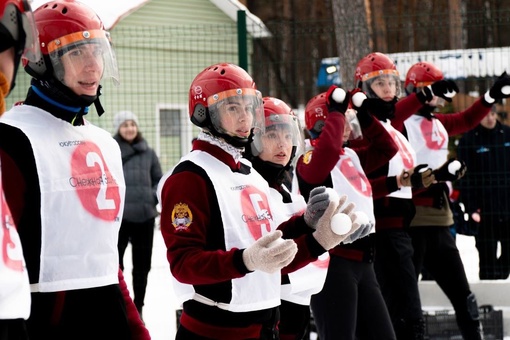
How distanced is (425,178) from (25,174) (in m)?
3.53

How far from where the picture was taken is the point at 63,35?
134 inches

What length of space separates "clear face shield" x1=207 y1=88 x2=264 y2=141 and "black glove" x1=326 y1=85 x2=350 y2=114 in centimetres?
165

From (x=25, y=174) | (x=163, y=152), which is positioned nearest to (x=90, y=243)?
(x=25, y=174)

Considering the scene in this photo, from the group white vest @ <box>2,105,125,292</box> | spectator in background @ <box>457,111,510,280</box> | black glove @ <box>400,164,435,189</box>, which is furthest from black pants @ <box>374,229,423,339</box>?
white vest @ <box>2,105,125,292</box>

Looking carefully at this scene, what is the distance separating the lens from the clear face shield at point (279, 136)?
15.2ft

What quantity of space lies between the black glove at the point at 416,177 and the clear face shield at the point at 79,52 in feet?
9.81

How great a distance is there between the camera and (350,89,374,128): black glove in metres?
5.98

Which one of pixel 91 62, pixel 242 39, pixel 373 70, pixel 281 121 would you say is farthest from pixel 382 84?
pixel 91 62

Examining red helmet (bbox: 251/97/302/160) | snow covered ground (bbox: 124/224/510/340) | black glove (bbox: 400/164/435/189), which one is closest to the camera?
red helmet (bbox: 251/97/302/160)

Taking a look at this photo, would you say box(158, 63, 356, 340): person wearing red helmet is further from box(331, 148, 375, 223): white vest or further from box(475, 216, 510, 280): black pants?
box(475, 216, 510, 280): black pants

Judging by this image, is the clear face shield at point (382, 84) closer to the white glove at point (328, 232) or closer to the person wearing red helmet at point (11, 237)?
the white glove at point (328, 232)

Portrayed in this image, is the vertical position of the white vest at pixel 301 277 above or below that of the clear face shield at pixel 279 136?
below

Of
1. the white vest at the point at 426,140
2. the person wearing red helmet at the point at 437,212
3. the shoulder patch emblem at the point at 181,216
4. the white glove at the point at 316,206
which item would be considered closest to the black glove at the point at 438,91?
the person wearing red helmet at the point at 437,212

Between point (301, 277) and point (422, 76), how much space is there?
3.15 m
